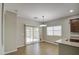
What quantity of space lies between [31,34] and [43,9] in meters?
0.64

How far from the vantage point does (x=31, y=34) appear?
2107mm

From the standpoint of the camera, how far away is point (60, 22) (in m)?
2.03

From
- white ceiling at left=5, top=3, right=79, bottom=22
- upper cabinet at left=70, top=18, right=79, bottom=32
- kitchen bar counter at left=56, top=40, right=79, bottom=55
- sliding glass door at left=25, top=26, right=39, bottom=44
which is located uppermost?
white ceiling at left=5, top=3, right=79, bottom=22

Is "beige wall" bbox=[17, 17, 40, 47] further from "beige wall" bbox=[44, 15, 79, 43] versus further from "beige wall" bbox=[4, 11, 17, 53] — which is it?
"beige wall" bbox=[44, 15, 79, 43]

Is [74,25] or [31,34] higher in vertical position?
[74,25]

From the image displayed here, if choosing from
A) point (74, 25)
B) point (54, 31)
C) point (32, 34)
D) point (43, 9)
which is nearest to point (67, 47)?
point (54, 31)

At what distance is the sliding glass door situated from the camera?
2051 millimetres

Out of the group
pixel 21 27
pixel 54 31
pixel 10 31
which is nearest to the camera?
pixel 10 31

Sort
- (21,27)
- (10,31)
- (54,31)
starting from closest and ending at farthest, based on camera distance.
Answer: (10,31) < (21,27) < (54,31)

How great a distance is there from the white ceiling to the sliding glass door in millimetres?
240

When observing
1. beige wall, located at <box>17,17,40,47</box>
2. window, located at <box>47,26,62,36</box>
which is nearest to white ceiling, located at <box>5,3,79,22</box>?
beige wall, located at <box>17,17,40,47</box>

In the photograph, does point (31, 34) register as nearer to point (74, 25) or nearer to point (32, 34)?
point (32, 34)

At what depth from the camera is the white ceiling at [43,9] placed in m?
1.64

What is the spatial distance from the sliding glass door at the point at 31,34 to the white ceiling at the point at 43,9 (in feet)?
0.79
